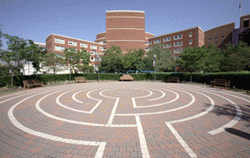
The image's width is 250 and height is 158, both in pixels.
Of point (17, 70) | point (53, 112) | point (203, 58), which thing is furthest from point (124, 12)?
point (53, 112)

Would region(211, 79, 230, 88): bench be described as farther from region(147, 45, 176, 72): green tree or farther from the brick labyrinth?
region(147, 45, 176, 72): green tree

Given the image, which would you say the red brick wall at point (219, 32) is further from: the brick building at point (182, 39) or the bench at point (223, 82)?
the bench at point (223, 82)

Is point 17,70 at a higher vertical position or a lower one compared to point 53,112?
higher

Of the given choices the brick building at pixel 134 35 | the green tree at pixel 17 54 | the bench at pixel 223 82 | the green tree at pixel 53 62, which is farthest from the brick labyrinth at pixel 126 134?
the brick building at pixel 134 35

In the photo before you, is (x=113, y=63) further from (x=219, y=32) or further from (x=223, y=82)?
(x=219, y=32)

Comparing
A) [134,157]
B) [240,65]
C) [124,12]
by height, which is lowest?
[134,157]

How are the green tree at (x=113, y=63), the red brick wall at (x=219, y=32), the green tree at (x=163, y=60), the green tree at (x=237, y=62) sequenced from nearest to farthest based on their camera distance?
the green tree at (x=237, y=62), the green tree at (x=163, y=60), the green tree at (x=113, y=63), the red brick wall at (x=219, y=32)

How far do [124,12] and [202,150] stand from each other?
5598 centimetres

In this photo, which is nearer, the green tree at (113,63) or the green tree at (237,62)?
the green tree at (237,62)

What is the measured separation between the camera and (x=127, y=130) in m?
3.88

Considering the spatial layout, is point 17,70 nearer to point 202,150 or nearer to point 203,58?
point 202,150

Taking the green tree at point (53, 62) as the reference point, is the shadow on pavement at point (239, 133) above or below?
below

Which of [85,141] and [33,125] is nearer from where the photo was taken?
[85,141]

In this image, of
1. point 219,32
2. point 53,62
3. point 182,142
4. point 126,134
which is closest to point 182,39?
point 219,32
